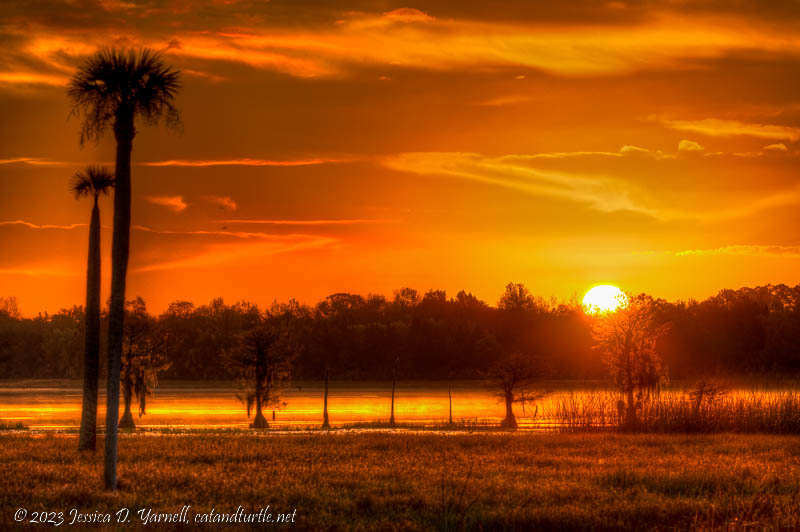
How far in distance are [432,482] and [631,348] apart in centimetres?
3926

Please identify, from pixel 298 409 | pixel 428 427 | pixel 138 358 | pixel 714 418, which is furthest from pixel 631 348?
pixel 298 409

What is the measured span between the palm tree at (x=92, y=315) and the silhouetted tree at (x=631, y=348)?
3359cm

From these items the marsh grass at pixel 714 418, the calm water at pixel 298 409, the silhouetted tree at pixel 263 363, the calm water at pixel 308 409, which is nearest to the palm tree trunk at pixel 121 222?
the marsh grass at pixel 714 418

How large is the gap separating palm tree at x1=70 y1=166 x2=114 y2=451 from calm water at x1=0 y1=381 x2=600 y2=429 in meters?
27.7

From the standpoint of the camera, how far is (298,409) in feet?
339

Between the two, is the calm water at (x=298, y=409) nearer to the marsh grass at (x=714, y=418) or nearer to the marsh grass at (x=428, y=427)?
the marsh grass at (x=428, y=427)

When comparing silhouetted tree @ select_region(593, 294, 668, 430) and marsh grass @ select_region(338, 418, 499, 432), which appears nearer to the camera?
marsh grass @ select_region(338, 418, 499, 432)

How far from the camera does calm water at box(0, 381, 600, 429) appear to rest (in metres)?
74.3

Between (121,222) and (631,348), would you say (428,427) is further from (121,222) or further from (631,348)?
(121,222)

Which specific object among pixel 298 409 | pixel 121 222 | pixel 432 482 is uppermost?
pixel 121 222

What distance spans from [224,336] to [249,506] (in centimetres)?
17350

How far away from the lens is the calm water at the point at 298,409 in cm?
7431

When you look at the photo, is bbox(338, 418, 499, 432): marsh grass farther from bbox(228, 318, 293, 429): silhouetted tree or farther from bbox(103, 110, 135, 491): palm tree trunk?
bbox(103, 110, 135, 491): palm tree trunk

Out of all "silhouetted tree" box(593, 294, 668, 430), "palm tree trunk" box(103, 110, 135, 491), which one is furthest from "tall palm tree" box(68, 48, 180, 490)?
"silhouetted tree" box(593, 294, 668, 430)
